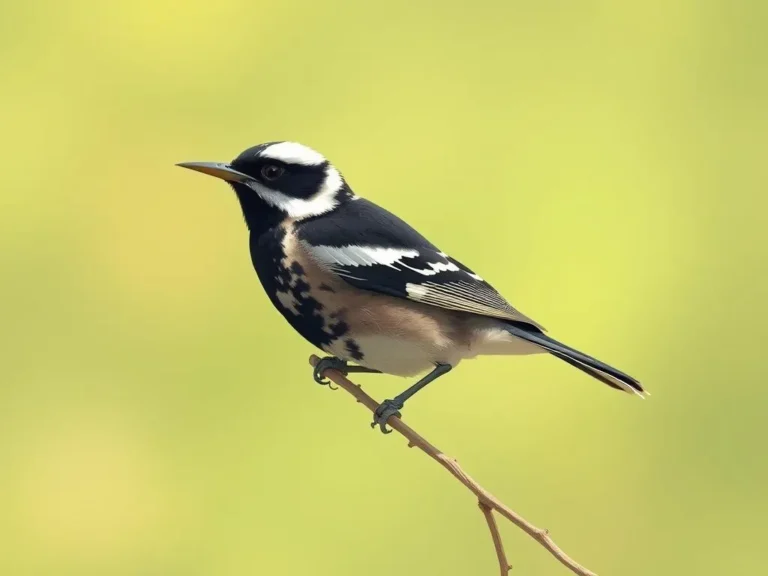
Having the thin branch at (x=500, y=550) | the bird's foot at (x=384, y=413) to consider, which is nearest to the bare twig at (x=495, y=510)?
the thin branch at (x=500, y=550)

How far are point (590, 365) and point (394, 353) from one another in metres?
0.39

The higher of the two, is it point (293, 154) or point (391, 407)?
point (293, 154)

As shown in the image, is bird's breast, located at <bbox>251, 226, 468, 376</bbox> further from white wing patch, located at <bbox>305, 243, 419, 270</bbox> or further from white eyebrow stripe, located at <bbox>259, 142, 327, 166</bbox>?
white eyebrow stripe, located at <bbox>259, 142, 327, 166</bbox>

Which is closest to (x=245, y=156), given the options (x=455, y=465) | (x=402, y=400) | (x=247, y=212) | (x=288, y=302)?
(x=247, y=212)

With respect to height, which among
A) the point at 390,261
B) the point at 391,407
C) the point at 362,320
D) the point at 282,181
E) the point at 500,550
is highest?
the point at 282,181

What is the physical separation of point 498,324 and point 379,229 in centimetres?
32

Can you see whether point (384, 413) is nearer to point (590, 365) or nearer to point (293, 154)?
point (590, 365)

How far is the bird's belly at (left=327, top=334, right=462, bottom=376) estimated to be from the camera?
6.21ft

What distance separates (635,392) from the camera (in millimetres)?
1801

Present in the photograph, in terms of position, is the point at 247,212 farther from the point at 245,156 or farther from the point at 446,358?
the point at 446,358

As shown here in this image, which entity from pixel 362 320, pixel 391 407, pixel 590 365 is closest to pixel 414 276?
pixel 362 320

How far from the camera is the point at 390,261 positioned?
198cm

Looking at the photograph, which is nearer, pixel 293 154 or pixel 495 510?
pixel 495 510

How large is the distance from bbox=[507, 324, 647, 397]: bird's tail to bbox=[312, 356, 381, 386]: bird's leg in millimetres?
337
